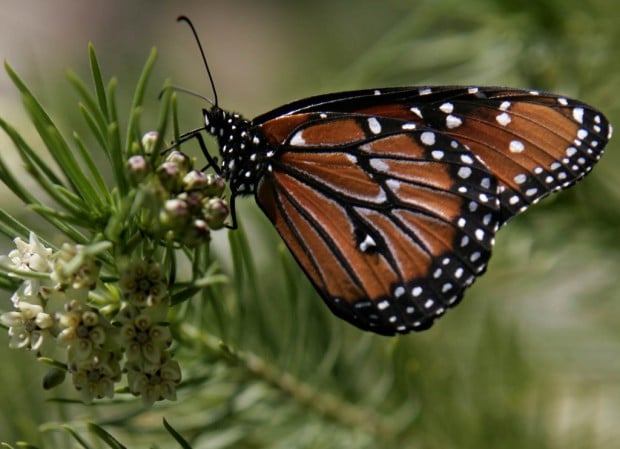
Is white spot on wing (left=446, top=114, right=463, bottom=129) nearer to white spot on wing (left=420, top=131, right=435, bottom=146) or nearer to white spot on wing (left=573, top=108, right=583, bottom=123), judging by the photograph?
white spot on wing (left=420, top=131, right=435, bottom=146)

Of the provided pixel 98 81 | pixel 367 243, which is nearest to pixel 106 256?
pixel 98 81

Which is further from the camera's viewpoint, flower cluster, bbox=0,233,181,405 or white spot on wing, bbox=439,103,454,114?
white spot on wing, bbox=439,103,454,114

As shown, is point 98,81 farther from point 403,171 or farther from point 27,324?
point 403,171

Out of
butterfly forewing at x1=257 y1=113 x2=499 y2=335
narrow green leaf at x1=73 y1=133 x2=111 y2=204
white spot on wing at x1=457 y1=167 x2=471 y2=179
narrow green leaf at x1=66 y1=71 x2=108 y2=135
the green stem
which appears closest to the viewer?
narrow green leaf at x1=66 y1=71 x2=108 y2=135

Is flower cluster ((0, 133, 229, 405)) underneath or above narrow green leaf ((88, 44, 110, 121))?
underneath

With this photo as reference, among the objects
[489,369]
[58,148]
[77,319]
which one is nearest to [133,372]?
[77,319]

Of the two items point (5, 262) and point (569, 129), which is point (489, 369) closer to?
point (569, 129)

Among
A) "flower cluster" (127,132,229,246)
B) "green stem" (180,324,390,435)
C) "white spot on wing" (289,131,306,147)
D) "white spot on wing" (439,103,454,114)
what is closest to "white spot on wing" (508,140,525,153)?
"white spot on wing" (439,103,454,114)
